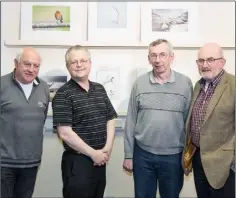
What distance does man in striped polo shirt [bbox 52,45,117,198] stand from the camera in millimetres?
1760

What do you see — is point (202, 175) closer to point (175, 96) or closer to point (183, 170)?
point (183, 170)

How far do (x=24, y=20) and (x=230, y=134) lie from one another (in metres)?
1.89

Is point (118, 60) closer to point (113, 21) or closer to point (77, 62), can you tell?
point (113, 21)

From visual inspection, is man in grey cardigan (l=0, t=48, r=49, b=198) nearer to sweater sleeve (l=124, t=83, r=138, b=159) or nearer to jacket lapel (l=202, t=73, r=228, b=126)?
sweater sleeve (l=124, t=83, r=138, b=159)

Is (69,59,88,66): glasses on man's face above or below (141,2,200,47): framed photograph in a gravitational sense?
below

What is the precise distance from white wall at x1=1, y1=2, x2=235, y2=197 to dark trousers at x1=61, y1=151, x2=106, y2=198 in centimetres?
75

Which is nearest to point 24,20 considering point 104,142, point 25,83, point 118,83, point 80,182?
point 25,83

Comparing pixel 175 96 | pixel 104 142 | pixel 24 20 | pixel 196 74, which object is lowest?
pixel 104 142

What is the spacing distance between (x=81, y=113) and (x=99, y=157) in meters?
0.30

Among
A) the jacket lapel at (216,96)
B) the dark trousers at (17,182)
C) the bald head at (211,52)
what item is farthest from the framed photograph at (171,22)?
the dark trousers at (17,182)

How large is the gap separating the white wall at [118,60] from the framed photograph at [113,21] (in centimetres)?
10

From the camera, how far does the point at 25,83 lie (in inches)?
75.8

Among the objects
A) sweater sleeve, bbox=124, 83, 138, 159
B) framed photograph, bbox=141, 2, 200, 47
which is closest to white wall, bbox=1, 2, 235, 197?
framed photograph, bbox=141, 2, 200, 47

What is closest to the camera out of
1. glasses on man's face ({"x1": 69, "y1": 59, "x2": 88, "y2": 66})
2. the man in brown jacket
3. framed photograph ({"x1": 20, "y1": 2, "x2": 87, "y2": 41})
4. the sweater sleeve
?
the man in brown jacket
